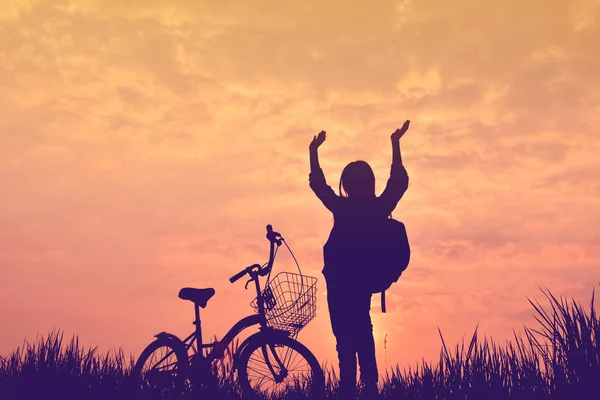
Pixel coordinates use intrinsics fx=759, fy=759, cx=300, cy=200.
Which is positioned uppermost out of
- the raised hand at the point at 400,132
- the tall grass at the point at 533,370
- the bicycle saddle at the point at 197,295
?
the raised hand at the point at 400,132

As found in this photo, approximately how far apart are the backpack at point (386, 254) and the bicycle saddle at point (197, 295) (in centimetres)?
258

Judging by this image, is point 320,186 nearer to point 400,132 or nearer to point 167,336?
point 400,132

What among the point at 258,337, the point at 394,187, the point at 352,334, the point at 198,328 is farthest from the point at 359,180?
the point at 198,328

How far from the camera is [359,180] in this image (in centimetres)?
816

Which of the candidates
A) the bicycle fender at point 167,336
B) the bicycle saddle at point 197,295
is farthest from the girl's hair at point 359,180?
the bicycle fender at point 167,336

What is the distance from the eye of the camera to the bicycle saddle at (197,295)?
979cm

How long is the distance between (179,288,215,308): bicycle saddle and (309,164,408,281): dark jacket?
7.17 ft

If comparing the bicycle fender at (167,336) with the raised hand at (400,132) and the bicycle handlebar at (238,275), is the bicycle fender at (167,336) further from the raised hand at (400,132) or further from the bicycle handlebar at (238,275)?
the raised hand at (400,132)

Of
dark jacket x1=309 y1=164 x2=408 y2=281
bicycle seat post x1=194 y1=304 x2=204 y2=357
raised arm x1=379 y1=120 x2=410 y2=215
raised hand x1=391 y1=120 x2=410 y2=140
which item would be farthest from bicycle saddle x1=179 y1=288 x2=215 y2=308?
raised hand x1=391 y1=120 x2=410 y2=140

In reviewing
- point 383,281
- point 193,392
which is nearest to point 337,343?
point 383,281

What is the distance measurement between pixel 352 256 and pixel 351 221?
379 millimetres

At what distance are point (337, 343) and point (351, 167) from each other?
1.90 m

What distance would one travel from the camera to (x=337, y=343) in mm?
8133

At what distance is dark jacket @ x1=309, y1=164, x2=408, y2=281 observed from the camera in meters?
8.09
